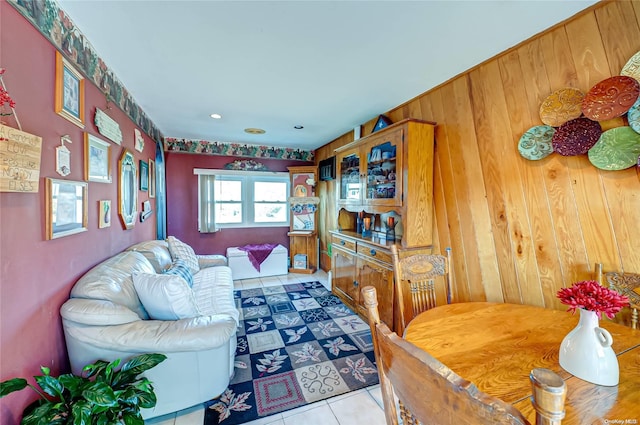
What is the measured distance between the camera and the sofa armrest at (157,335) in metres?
Answer: 1.36

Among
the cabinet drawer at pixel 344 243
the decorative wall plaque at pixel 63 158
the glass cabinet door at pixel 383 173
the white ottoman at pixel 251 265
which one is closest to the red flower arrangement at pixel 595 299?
the glass cabinet door at pixel 383 173

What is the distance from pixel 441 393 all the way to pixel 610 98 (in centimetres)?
175

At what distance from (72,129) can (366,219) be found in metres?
2.79

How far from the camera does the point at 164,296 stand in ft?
5.30

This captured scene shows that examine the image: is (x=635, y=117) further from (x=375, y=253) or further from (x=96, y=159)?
(x=96, y=159)

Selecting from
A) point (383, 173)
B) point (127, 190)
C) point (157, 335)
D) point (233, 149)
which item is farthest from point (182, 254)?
point (383, 173)

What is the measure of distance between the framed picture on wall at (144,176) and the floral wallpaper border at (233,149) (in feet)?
3.86

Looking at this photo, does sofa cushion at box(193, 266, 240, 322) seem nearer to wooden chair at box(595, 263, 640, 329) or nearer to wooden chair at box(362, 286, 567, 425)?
wooden chair at box(362, 286, 567, 425)

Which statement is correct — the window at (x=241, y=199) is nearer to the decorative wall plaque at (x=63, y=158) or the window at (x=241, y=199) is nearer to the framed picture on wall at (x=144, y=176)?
the framed picture on wall at (x=144, y=176)

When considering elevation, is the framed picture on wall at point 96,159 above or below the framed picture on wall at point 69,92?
below

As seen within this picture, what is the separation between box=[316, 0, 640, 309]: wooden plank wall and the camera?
1.33 m

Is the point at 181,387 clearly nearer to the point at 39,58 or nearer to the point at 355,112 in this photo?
the point at 39,58

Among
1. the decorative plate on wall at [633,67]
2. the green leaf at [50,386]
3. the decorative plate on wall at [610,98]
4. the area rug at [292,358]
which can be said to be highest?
the decorative plate on wall at [633,67]

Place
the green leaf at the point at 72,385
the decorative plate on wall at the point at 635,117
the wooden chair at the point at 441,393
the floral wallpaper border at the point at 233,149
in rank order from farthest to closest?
the floral wallpaper border at the point at 233,149
the decorative plate on wall at the point at 635,117
the green leaf at the point at 72,385
the wooden chair at the point at 441,393
